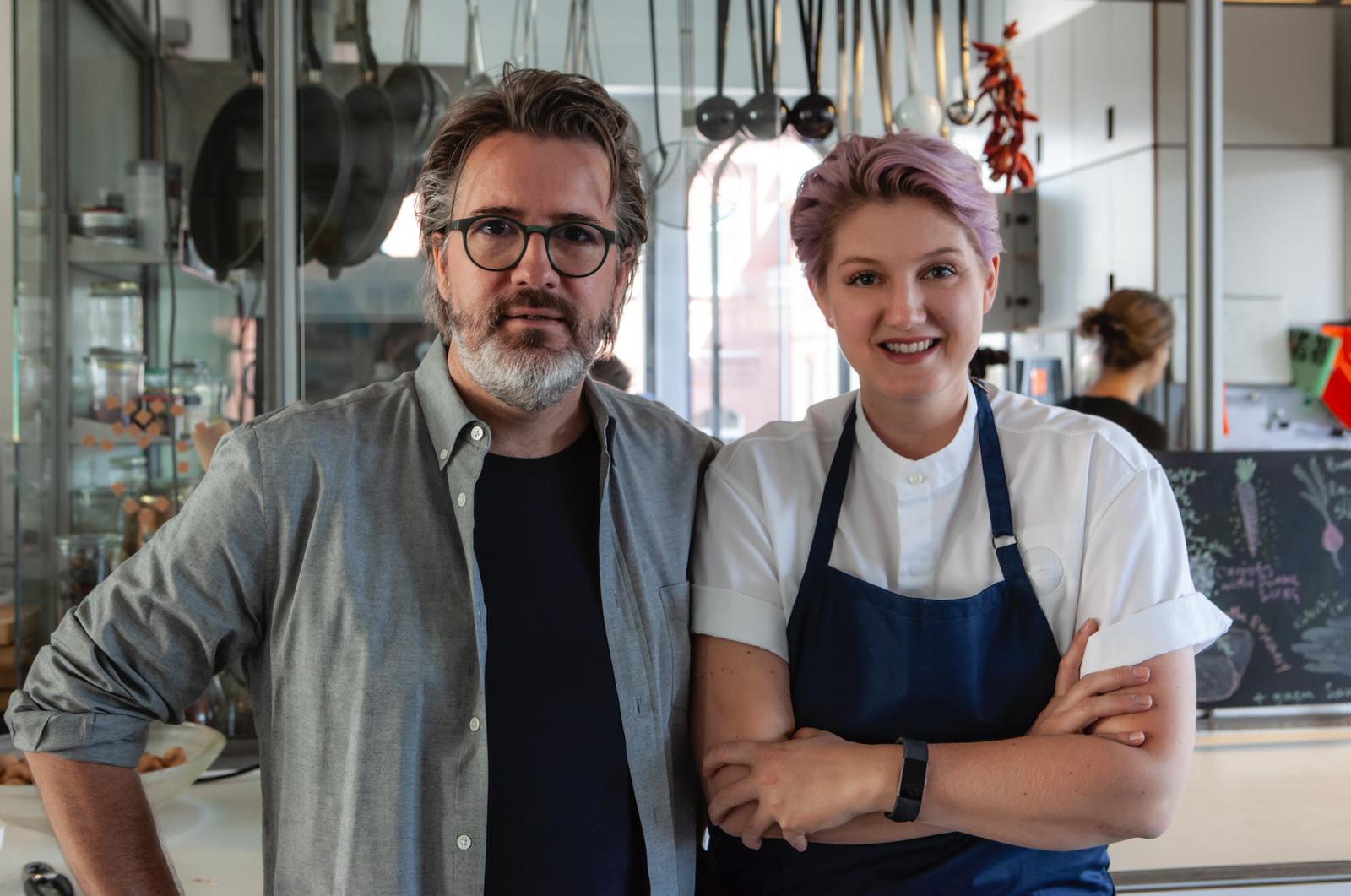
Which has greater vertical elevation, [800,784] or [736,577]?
[736,577]

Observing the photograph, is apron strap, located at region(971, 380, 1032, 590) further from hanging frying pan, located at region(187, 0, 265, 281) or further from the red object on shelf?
the red object on shelf

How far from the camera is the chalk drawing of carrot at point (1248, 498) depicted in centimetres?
200

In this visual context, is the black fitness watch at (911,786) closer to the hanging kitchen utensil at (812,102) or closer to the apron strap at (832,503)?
the apron strap at (832,503)

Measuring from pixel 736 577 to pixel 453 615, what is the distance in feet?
0.96

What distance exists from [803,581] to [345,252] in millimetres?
1162

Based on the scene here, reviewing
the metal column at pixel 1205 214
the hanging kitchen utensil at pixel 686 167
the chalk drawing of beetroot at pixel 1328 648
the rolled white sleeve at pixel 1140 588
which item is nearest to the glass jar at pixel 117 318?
the hanging kitchen utensil at pixel 686 167

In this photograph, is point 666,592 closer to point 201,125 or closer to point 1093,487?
point 1093,487

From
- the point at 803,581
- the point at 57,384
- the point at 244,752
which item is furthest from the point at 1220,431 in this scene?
the point at 57,384

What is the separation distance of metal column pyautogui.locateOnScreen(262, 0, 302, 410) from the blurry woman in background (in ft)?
5.55

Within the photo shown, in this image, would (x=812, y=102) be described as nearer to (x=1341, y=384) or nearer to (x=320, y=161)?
(x=320, y=161)

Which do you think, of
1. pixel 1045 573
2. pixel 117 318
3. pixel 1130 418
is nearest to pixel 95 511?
pixel 117 318

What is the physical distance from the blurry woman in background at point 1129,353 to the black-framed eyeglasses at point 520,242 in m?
1.80

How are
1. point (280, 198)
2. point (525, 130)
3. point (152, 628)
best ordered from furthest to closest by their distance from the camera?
point (280, 198), point (525, 130), point (152, 628)

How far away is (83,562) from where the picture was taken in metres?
1.96
